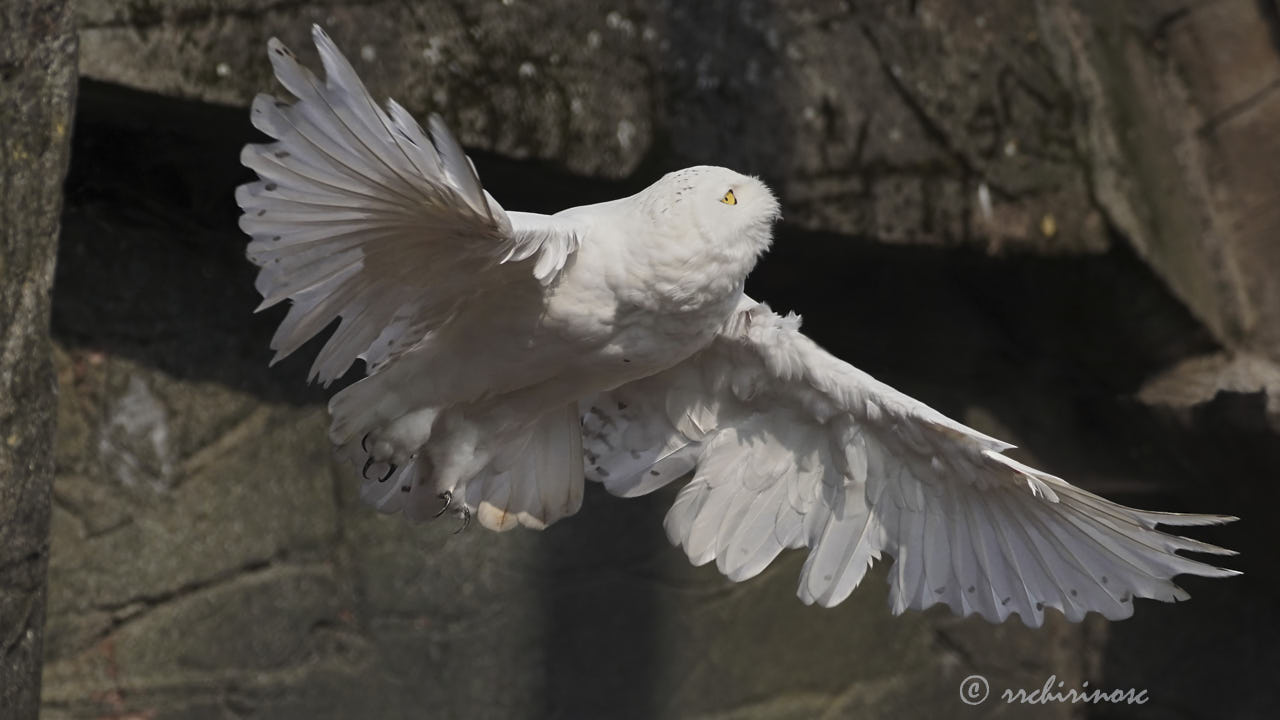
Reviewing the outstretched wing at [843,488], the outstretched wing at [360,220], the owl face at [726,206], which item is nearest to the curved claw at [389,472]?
the outstretched wing at [360,220]

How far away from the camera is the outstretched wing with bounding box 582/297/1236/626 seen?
6.81 ft

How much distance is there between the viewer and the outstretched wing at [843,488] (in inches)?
81.7

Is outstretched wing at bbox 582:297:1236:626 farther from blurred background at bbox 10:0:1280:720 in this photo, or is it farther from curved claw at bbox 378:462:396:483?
blurred background at bbox 10:0:1280:720

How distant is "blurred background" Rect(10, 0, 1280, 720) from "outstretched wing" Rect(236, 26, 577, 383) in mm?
667

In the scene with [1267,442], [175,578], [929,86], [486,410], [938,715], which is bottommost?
[938,715]

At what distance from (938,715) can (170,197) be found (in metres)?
2.37

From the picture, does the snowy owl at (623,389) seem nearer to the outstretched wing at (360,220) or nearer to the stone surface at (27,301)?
the outstretched wing at (360,220)

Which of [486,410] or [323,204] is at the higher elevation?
[323,204]

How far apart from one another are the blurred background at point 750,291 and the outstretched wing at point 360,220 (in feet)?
2.19

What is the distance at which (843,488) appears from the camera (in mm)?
2287

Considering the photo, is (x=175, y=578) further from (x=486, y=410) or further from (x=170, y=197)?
(x=486, y=410)

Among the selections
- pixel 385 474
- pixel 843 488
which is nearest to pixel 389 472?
pixel 385 474

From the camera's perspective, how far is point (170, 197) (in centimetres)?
263

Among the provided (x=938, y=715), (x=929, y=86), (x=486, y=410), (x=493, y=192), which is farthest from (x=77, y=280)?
(x=938, y=715)
